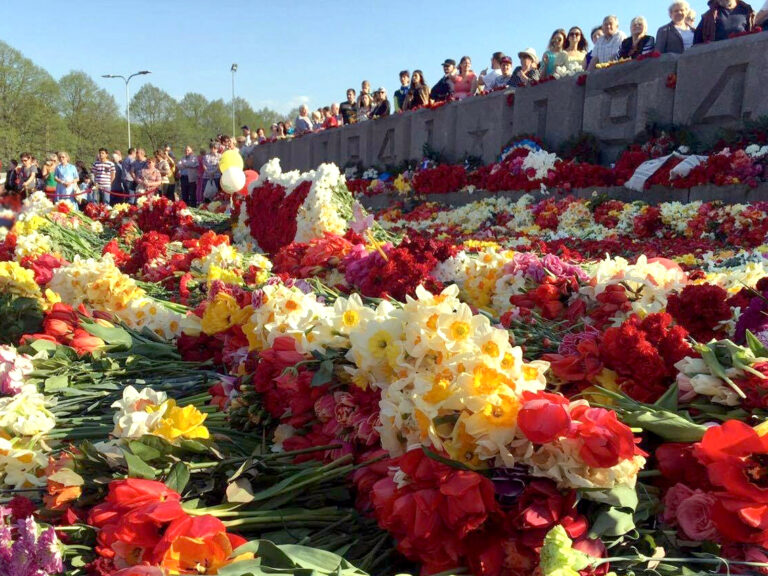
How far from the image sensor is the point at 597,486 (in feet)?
4.05

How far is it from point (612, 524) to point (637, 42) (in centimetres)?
884

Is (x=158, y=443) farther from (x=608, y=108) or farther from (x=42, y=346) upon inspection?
(x=608, y=108)

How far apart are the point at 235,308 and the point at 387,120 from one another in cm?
1217

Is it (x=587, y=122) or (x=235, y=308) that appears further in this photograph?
(x=587, y=122)

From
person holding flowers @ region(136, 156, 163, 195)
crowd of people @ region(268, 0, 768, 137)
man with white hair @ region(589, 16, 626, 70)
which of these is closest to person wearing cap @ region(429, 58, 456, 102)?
crowd of people @ region(268, 0, 768, 137)

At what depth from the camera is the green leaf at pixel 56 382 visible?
2291 millimetres

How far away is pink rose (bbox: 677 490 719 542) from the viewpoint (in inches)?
49.9

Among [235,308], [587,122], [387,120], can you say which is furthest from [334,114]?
[235,308]

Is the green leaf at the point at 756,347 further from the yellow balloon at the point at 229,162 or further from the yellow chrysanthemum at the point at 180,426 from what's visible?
the yellow balloon at the point at 229,162

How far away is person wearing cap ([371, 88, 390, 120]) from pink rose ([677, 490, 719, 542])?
1396 cm

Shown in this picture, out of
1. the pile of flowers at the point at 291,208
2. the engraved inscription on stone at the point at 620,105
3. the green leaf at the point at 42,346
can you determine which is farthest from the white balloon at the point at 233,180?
the green leaf at the point at 42,346

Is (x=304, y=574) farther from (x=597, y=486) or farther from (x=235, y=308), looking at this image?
(x=235, y=308)

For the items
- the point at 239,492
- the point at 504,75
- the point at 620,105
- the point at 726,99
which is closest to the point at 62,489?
the point at 239,492

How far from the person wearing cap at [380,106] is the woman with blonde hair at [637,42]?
20.8ft
